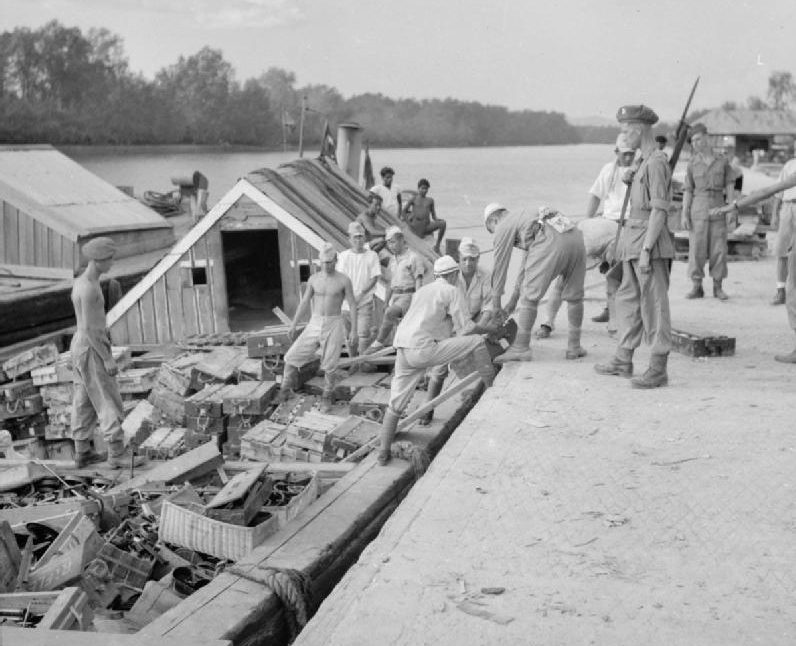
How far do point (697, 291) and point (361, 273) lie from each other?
4.29 meters

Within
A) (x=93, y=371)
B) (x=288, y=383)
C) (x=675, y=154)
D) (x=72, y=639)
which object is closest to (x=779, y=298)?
(x=675, y=154)

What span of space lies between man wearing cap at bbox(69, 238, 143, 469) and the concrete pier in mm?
3747

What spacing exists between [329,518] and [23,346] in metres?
11.2

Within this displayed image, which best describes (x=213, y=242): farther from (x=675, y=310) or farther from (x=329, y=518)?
(x=329, y=518)

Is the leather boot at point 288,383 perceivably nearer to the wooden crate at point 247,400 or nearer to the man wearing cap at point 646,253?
the wooden crate at point 247,400

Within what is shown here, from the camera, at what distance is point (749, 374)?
8.51m

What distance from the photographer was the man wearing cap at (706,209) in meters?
12.4

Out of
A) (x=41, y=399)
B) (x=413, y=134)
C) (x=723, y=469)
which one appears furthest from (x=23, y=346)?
(x=413, y=134)

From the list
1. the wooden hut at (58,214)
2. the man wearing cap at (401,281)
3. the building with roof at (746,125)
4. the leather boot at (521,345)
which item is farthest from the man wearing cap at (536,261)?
the building with roof at (746,125)

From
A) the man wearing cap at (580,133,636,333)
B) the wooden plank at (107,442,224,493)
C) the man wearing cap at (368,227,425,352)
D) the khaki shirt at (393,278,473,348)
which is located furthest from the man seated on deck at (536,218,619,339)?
the wooden plank at (107,442,224,493)

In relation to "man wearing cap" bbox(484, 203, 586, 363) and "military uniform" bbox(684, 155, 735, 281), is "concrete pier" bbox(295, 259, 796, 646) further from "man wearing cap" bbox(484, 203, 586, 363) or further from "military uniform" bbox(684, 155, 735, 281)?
"military uniform" bbox(684, 155, 735, 281)

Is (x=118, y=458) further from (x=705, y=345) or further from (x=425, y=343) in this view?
(x=705, y=345)

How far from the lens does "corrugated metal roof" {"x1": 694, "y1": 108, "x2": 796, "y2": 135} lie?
5078cm

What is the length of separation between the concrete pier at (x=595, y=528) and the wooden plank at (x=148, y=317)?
8293mm
